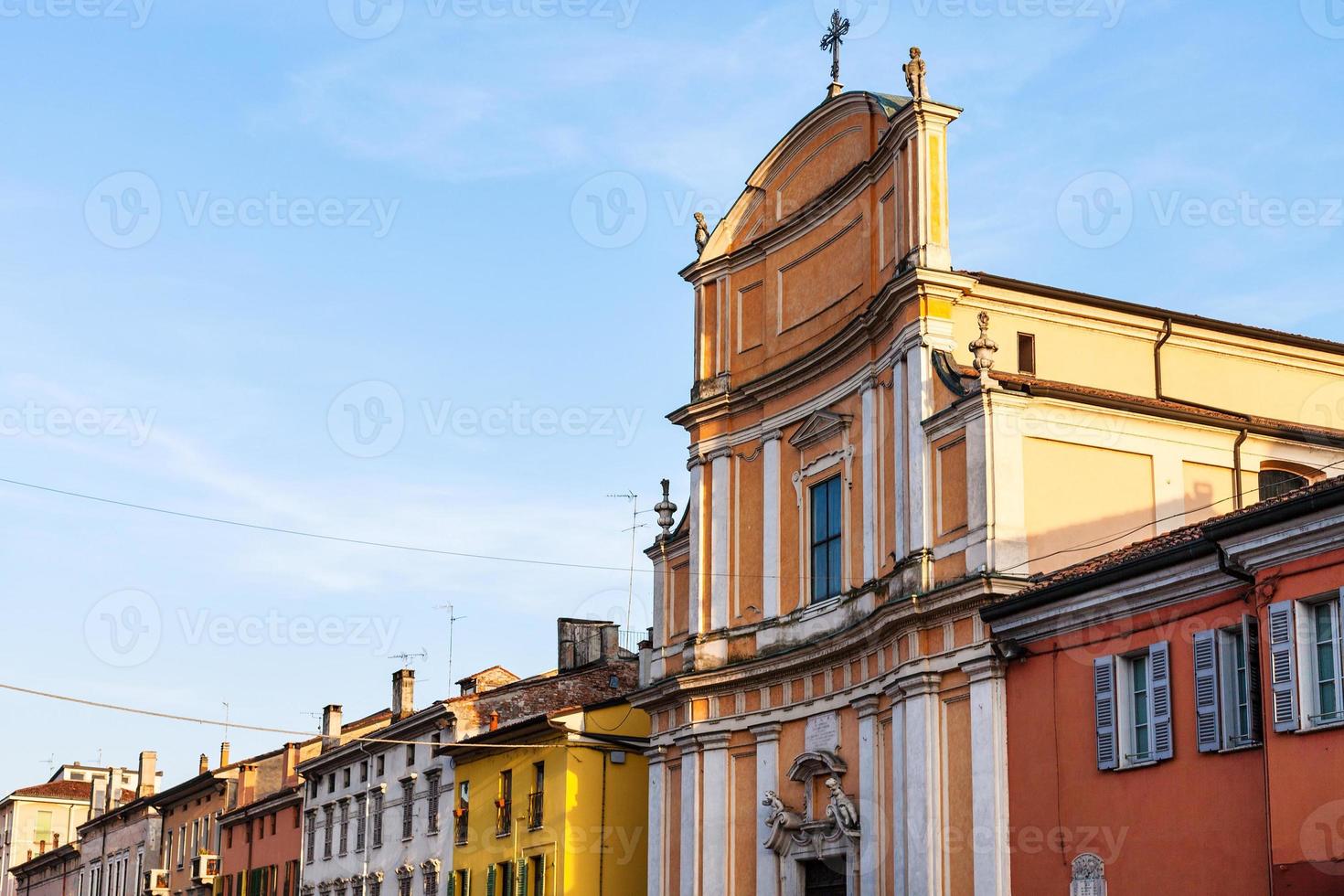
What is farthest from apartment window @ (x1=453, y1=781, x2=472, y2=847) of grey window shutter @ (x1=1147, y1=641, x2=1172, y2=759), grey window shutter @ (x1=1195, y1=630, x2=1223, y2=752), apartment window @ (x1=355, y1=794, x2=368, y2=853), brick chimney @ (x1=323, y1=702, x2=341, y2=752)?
grey window shutter @ (x1=1195, y1=630, x2=1223, y2=752)

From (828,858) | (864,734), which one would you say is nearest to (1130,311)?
(864,734)

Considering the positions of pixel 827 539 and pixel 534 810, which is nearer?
pixel 827 539

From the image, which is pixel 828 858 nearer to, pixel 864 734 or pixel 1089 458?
pixel 864 734

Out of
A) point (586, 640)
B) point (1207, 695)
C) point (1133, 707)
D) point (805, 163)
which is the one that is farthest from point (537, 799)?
point (1207, 695)

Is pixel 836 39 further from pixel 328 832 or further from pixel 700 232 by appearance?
pixel 328 832

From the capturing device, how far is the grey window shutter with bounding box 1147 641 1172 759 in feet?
67.3

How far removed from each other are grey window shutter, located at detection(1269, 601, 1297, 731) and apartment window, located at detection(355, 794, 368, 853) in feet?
106

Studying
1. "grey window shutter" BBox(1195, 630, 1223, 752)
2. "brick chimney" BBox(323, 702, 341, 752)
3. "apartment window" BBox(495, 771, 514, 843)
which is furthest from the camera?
"brick chimney" BBox(323, 702, 341, 752)

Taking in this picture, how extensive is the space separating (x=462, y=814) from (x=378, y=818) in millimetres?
5542

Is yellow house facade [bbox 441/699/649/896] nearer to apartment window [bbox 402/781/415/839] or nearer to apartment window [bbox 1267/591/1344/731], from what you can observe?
apartment window [bbox 402/781/415/839]

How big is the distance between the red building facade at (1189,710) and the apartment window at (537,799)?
627 inches

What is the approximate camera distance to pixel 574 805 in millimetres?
36406

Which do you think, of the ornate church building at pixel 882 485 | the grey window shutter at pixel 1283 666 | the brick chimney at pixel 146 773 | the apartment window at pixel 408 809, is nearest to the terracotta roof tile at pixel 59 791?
the brick chimney at pixel 146 773

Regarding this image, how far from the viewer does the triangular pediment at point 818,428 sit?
97.9ft
